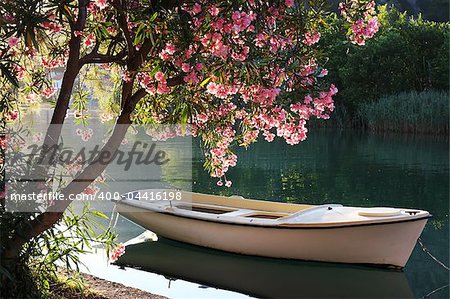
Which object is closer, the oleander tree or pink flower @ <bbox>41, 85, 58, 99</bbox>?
the oleander tree

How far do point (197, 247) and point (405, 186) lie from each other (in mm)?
6650

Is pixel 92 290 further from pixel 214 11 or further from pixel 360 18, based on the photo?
pixel 360 18

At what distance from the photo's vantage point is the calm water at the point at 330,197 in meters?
7.17

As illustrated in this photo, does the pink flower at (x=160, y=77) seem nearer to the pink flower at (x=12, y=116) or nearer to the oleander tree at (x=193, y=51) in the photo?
the oleander tree at (x=193, y=51)

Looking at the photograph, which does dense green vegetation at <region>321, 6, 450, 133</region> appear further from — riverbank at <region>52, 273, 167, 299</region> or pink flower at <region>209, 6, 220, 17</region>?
pink flower at <region>209, 6, 220, 17</region>

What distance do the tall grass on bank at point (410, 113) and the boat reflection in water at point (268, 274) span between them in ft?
54.1

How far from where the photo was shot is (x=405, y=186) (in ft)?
45.0

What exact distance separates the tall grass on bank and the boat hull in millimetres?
16386

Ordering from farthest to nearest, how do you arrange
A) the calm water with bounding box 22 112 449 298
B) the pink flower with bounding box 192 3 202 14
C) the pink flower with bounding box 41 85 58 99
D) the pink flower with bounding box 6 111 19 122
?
the calm water with bounding box 22 112 449 298 < the pink flower with bounding box 41 85 58 99 < the pink flower with bounding box 6 111 19 122 < the pink flower with bounding box 192 3 202 14

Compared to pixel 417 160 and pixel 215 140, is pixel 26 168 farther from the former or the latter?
pixel 417 160

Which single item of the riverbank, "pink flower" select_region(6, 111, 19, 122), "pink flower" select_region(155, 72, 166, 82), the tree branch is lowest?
the riverbank

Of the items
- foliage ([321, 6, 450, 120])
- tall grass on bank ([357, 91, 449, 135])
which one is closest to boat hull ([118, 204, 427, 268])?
tall grass on bank ([357, 91, 449, 135])

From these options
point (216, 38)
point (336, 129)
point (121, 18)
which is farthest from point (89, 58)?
point (336, 129)

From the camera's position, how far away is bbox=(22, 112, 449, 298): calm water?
708 cm
